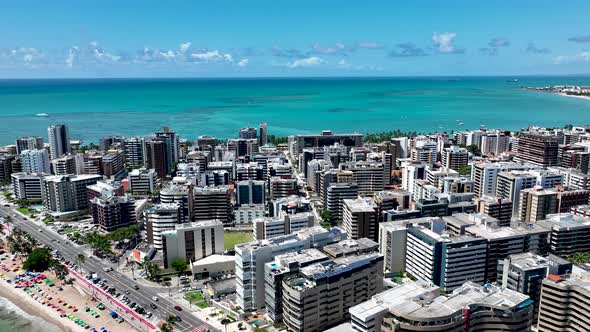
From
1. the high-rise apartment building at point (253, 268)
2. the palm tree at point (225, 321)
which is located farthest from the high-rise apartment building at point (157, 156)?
the palm tree at point (225, 321)

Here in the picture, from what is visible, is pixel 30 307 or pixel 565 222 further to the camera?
pixel 565 222

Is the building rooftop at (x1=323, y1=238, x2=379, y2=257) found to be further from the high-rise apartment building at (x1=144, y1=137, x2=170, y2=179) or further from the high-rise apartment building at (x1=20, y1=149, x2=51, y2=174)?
the high-rise apartment building at (x1=20, y1=149, x2=51, y2=174)

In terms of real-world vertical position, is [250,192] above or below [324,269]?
below

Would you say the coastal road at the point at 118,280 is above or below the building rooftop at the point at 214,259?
below

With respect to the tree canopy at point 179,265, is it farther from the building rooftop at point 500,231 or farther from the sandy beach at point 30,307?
the building rooftop at point 500,231

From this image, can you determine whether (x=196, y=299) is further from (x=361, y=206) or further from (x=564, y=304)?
(x=564, y=304)

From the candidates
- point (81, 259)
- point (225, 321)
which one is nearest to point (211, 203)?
point (81, 259)
